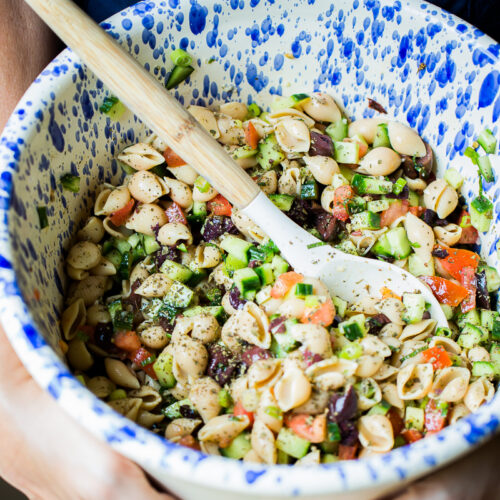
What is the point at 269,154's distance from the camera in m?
1.33

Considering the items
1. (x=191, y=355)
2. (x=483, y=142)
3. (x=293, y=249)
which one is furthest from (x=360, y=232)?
(x=191, y=355)

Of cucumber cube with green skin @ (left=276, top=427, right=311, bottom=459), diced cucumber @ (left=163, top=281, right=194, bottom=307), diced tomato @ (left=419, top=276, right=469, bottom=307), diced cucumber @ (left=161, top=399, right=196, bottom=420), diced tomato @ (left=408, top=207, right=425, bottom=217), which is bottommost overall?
diced tomato @ (left=419, top=276, right=469, bottom=307)

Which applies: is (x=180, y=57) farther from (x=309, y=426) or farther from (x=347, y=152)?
(x=309, y=426)

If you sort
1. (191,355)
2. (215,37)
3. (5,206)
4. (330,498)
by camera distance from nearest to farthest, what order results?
(330,498)
(5,206)
(191,355)
(215,37)

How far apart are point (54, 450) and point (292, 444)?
369 mm

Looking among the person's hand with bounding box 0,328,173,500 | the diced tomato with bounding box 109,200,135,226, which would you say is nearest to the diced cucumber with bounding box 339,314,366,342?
the person's hand with bounding box 0,328,173,500

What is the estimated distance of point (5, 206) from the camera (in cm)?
90

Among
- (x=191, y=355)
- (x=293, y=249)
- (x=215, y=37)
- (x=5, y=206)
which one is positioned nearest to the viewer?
(x=5, y=206)

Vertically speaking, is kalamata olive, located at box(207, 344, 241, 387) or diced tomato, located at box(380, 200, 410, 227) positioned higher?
kalamata olive, located at box(207, 344, 241, 387)

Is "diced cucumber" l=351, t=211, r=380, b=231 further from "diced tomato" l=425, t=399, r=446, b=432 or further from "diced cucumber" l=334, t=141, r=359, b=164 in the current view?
"diced tomato" l=425, t=399, r=446, b=432

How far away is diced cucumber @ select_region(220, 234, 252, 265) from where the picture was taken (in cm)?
121

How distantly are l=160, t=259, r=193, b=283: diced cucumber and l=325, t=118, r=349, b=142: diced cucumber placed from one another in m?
0.49

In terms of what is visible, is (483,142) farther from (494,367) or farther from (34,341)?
(34,341)

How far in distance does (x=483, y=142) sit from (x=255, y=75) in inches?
21.8
